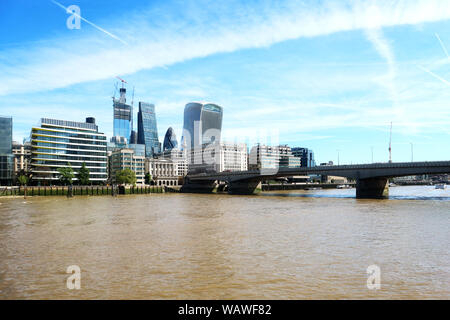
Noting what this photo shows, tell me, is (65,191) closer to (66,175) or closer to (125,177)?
(66,175)

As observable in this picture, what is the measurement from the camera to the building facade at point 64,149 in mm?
127625

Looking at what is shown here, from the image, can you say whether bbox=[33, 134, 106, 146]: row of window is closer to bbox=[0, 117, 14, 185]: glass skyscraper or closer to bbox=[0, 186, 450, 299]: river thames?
bbox=[0, 117, 14, 185]: glass skyscraper

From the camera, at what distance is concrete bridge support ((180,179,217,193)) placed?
442ft

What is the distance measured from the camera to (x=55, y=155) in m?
132

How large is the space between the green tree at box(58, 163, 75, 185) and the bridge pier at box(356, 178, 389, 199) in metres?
92.8

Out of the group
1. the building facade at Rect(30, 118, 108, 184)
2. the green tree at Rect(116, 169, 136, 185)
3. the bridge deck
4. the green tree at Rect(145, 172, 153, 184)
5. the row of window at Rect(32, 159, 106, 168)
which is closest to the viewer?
the bridge deck

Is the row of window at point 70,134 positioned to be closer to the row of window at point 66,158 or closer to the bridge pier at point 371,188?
the row of window at point 66,158

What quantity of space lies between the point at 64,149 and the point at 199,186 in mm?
54285

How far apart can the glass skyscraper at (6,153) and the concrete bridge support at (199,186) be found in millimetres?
73611

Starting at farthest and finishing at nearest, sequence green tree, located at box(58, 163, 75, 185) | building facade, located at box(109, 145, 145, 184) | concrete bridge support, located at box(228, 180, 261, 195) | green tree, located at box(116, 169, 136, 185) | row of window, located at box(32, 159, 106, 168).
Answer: building facade, located at box(109, 145, 145, 184) → green tree, located at box(116, 169, 136, 185) → row of window, located at box(32, 159, 106, 168) → green tree, located at box(58, 163, 75, 185) → concrete bridge support, located at box(228, 180, 261, 195)

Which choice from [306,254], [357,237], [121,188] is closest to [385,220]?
[357,237]

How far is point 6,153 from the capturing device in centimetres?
15512

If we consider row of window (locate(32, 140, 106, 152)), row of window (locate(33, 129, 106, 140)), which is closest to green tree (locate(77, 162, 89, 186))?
row of window (locate(32, 140, 106, 152))
